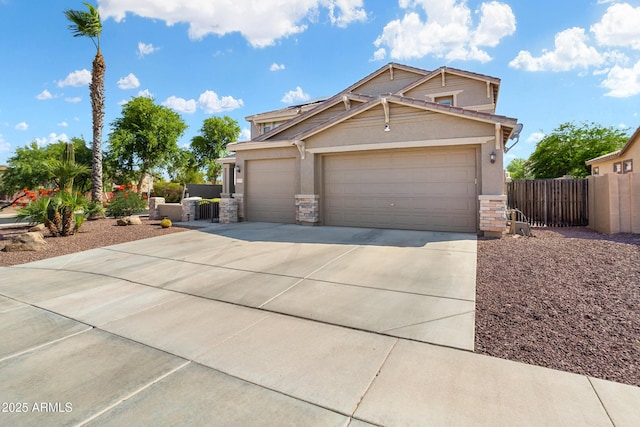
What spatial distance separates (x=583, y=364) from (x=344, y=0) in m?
11.8

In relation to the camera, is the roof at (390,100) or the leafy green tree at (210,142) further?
the leafy green tree at (210,142)

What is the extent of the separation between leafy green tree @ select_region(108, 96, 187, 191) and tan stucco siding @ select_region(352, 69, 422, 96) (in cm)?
2338

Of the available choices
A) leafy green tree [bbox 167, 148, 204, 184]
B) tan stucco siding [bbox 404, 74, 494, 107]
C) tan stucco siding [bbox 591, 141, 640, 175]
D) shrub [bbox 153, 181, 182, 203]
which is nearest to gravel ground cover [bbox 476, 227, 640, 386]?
tan stucco siding [bbox 404, 74, 494, 107]

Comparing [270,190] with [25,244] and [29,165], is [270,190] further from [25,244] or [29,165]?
[29,165]

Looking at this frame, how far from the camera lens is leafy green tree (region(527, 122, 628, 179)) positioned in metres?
24.9

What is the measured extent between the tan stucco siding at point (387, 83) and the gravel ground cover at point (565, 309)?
12177mm

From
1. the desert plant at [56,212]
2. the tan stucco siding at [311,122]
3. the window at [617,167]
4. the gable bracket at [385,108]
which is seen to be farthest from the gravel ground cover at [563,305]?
the window at [617,167]

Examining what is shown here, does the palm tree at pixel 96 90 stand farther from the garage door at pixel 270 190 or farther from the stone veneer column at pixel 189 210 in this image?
the garage door at pixel 270 190

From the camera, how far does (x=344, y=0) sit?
34.9ft

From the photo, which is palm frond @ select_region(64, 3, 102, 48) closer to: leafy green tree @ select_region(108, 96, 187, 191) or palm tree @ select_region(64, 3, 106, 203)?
palm tree @ select_region(64, 3, 106, 203)

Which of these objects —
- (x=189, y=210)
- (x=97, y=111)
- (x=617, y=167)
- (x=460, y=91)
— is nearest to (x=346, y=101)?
(x=460, y=91)

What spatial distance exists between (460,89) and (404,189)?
25.1ft

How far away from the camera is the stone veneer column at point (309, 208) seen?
11.3 m

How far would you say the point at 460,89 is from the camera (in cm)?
1452
